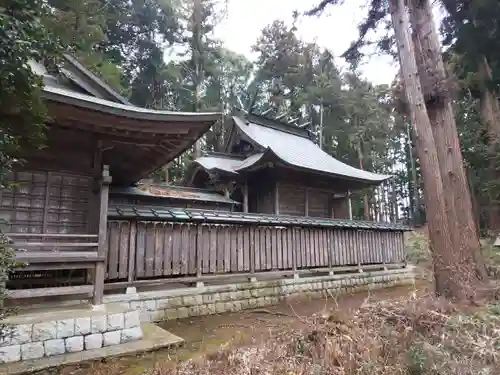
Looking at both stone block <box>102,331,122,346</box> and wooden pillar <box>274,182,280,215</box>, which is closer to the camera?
stone block <box>102,331,122,346</box>

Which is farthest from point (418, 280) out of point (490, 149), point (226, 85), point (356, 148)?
point (226, 85)

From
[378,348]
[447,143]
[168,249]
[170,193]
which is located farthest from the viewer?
[170,193]

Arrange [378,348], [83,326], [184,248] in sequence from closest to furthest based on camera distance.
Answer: [378,348] < [83,326] < [184,248]

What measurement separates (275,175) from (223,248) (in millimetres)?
6414

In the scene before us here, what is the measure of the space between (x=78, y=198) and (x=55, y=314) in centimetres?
271

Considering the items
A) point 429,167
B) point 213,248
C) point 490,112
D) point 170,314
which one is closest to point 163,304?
point 170,314

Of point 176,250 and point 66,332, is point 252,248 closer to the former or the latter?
point 176,250

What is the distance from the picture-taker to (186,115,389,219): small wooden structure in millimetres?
13703

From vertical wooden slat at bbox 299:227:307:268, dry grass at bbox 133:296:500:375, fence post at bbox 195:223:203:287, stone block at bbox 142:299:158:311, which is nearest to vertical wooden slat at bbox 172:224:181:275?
fence post at bbox 195:223:203:287

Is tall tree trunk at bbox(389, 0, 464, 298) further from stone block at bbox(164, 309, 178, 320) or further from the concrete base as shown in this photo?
stone block at bbox(164, 309, 178, 320)

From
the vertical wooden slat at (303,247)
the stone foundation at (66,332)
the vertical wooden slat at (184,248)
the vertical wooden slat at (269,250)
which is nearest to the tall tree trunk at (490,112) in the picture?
the vertical wooden slat at (303,247)

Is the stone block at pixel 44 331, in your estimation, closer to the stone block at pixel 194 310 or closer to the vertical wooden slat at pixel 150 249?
the vertical wooden slat at pixel 150 249

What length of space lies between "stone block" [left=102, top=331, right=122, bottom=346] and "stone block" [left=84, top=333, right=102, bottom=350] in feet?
0.22

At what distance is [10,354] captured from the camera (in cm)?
398
